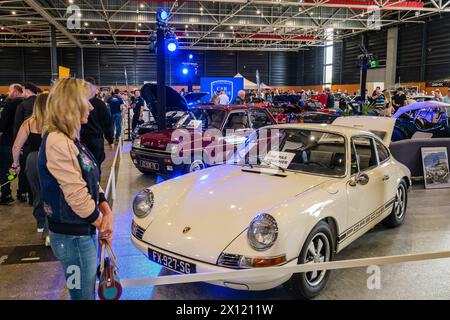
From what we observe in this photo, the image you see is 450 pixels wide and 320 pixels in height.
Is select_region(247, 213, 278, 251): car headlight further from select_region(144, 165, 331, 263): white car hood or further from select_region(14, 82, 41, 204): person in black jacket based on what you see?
select_region(14, 82, 41, 204): person in black jacket

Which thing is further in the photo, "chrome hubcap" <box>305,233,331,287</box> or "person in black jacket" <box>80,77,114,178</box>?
"person in black jacket" <box>80,77,114,178</box>

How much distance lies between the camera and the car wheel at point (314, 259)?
3.10 meters

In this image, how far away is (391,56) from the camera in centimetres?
2697

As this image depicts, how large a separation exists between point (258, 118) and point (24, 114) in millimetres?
4317

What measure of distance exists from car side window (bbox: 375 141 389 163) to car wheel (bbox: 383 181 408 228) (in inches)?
18.9

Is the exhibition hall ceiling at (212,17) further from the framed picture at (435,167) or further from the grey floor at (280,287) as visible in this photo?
the grey floor at (280,287)

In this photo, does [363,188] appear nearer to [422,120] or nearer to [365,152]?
[365,152]

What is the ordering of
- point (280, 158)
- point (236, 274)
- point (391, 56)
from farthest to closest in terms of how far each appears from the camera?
1. point (391, 56)
2. point (280, 158)
3. point (236, 274)

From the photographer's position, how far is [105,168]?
29.9 feet

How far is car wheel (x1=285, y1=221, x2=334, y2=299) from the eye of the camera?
3098 mm

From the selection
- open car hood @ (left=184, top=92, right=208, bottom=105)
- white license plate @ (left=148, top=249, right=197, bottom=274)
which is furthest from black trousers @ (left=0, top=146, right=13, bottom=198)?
open car hood @ (left=184, top=92, right=208, bottom=105)

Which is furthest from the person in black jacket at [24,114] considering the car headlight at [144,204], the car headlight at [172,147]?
the car headlight at [144,204]

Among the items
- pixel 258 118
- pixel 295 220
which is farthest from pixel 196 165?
pixel 295 220
